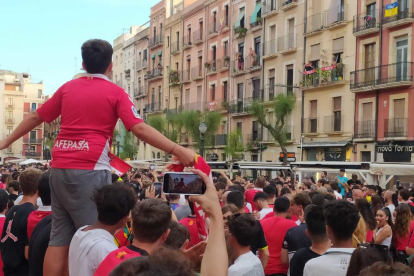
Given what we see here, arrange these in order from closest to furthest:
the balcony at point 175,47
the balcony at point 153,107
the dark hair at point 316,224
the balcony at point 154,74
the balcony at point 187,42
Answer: the dark hair at point 316,224 → the balcony at point 187,42 → the balcony at point 175,47 → the balcony at point 154,74 → the balcony at point 153,107

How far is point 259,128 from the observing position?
1673 inches

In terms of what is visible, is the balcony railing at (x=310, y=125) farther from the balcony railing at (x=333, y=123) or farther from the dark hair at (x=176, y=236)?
the dark hair at (x=176, y=236)

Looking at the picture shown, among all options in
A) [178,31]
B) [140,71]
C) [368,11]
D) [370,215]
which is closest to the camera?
[370,215]

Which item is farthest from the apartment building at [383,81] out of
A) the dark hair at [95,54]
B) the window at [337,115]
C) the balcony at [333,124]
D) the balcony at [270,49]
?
the dark hair at [95,54]

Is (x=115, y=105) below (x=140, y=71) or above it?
below

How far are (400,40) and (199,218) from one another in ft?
95.9

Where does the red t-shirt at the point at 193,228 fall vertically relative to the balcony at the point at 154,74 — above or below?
below

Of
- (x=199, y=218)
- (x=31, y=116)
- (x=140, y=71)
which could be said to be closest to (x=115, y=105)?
(x=31, y=116)

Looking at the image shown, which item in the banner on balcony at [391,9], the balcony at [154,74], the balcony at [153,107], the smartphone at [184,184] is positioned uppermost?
the banner on balcony at [391,9]

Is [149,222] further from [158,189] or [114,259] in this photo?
[158,189]

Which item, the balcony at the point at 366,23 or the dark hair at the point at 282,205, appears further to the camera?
the balcony at the point at 366,23

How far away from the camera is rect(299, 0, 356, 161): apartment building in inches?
1337

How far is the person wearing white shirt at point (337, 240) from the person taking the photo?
4.80m

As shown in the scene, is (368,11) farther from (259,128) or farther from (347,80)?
(259,128)
